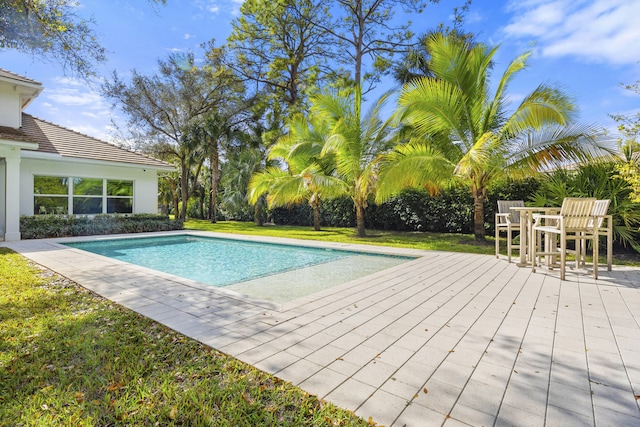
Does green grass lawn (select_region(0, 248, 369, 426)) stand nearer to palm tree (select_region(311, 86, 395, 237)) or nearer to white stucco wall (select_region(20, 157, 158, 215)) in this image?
palm tree (select_region(311, 86, 395, 237))

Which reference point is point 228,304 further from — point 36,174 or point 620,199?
point 36,174

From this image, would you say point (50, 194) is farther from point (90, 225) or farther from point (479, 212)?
point (479, 212)

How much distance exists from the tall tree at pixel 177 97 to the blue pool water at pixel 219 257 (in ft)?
36.5

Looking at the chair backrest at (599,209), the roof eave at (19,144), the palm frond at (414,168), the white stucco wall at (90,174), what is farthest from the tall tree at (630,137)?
the white stucco wall at (90,174)

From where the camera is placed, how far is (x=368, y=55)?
2130 centimetres

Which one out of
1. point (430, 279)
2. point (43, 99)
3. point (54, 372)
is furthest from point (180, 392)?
point (43, 99)

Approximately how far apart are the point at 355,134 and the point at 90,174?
1201cm

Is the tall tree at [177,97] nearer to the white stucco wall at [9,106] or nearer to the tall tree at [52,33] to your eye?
the white stucco wall at [9,106]

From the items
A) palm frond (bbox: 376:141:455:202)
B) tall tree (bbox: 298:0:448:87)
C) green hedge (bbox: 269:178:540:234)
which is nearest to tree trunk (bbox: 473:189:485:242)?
palm frond (bbox: 376:141:455:202)

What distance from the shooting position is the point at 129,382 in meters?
2.38

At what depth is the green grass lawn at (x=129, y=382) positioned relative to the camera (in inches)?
78.9

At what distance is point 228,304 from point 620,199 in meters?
10.3

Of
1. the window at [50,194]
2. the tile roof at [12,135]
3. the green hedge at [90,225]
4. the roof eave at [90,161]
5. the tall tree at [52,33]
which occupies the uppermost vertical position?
the tall tree at [52,33]

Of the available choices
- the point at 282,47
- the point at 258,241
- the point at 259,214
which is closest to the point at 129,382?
the point at 258,241
